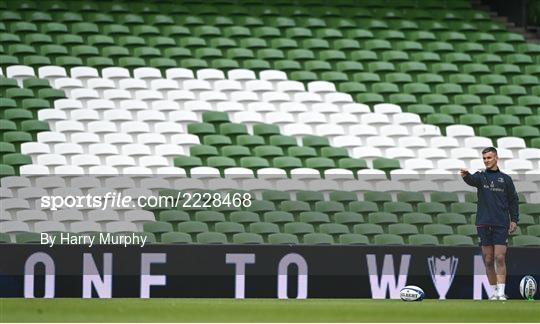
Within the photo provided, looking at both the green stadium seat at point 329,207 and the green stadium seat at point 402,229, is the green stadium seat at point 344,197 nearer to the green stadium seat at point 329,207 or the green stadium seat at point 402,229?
the green stadium seat at point 329,207

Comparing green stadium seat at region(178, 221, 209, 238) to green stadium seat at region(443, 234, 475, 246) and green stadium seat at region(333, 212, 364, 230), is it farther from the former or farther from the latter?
green stadium seat at region(443, 234, 475, 246)

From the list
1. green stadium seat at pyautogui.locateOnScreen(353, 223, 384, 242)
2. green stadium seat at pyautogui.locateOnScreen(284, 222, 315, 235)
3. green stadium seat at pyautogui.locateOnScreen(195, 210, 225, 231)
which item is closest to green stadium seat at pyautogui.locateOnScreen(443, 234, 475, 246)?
green stadium seat at pyautogui.locateOnScreen(353, 223, 384, 242)

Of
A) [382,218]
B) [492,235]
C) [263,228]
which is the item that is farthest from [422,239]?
[492,235]

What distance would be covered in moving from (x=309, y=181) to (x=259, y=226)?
4.91ft

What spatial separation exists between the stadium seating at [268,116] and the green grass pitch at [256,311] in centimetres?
240

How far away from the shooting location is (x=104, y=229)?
40.3ft

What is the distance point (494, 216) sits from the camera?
10461 mm

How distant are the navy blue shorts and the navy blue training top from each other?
6 cm

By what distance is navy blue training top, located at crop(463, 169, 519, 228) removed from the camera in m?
10.5

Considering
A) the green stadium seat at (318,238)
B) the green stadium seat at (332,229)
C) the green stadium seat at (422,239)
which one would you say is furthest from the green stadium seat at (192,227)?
the green stadium seat at (422,239)

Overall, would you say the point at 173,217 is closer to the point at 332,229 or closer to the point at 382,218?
→ the point at 332,229

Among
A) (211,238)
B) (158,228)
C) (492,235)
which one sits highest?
(158,228)

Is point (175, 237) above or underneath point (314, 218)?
underneath

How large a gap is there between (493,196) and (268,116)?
524 cm
